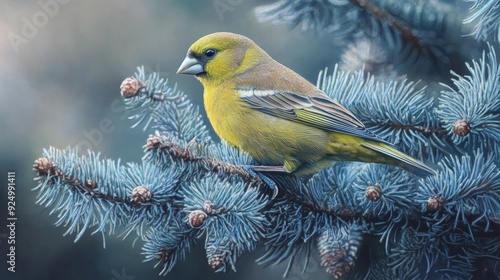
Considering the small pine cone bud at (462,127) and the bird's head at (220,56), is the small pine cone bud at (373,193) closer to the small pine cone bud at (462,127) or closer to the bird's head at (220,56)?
the small pine cone bud at (462,127)

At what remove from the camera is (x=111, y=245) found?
1347mm

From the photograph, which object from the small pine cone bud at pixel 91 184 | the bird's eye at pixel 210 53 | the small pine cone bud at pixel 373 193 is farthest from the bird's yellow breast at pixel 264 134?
the small pine cone bud at pixel 91 184

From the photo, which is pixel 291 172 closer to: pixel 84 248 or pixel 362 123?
pixel 362 123

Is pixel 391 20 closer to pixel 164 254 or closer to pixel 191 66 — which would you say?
pixel 191 66

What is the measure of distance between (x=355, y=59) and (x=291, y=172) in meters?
0.42

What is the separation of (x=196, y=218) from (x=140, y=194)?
0.43 ft

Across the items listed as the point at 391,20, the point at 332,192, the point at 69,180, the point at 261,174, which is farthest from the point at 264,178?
the point at 391,20

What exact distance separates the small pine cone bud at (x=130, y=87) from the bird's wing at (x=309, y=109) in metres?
0.28

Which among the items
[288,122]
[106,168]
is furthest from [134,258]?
[288,122]

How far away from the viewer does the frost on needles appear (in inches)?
39.9

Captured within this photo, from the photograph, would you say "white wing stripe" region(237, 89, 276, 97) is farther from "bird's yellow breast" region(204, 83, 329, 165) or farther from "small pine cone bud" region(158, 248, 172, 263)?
"small pine cone bud" region(158, 248, 172, 263)

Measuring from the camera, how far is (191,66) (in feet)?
4.40

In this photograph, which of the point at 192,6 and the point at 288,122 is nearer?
the point at 288,122

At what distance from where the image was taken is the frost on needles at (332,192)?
101 centimetres
